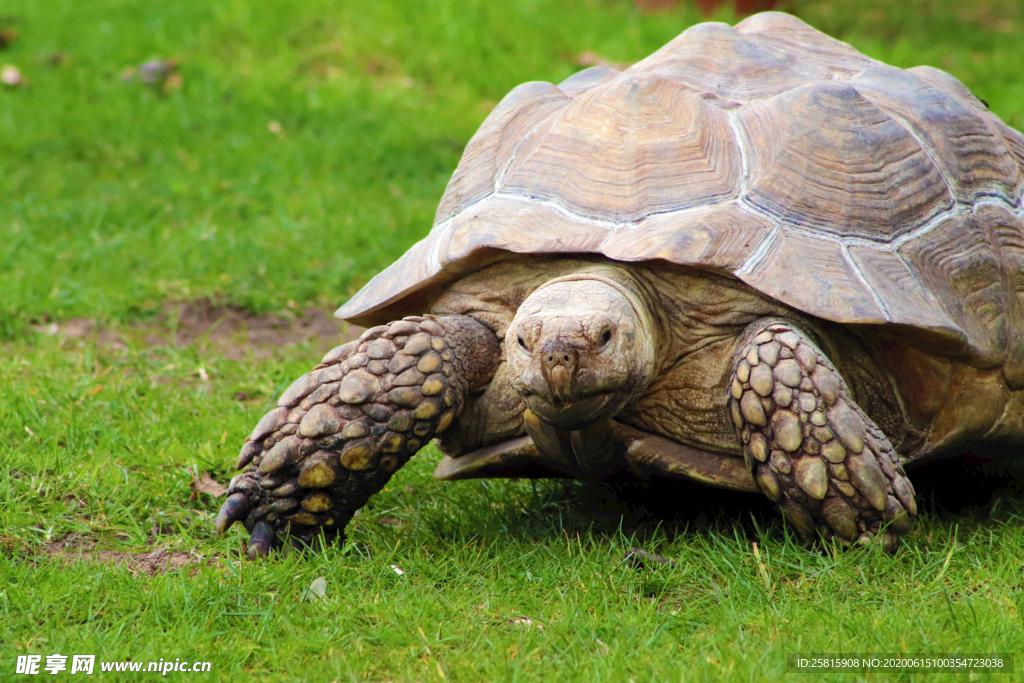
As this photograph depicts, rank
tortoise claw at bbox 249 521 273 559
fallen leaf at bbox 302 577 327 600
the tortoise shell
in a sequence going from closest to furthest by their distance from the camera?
fallen leaf at bbox 302 577 327 600 < the tortoise shell < tortoise claw at bbox 249 521 273 559

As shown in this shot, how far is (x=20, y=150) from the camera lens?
6.61 meters

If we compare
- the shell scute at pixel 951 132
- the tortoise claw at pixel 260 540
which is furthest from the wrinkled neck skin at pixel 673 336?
the shell scute at pixel 951 132

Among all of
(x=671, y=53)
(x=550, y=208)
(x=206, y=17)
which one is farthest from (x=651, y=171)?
(x=206, y=17)

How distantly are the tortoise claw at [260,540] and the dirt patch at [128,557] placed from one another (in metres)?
0.11

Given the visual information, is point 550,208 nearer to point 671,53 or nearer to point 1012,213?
point 671,53

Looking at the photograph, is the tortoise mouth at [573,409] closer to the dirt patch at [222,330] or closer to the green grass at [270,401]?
the green grass at [270,401]

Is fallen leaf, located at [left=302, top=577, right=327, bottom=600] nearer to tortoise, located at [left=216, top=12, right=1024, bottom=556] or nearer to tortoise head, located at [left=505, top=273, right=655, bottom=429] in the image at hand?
tortoise, located at [left=216, top=12, right=1024, bottom=556]

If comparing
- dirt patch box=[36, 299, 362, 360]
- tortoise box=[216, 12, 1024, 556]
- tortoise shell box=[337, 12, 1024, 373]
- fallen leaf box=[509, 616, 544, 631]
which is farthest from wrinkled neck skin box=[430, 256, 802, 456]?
dirt patch box=[36, 299, 362, 360]

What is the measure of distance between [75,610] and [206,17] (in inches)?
275

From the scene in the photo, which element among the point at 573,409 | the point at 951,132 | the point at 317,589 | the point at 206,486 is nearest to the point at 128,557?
the point at 206,486

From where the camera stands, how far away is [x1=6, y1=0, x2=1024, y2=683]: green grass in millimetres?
2391

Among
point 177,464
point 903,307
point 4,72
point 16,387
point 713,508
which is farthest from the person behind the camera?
point 4,72

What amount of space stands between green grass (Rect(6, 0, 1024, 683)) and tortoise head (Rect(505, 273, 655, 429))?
0.46 meters

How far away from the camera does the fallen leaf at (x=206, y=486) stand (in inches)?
130
